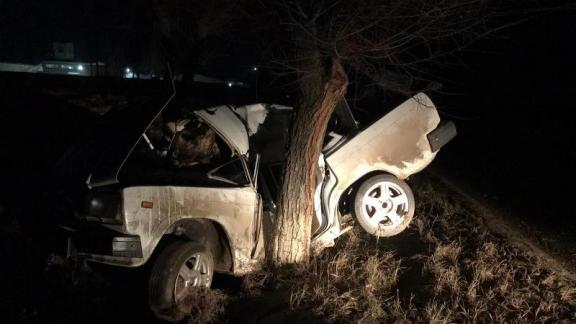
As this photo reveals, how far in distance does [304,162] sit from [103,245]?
2.20 m

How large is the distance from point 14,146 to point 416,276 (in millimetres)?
7224

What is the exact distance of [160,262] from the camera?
14.0 ft

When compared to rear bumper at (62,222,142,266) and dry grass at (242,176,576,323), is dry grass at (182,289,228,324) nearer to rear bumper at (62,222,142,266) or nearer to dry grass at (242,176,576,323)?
dry grass at (242,176,576,323)

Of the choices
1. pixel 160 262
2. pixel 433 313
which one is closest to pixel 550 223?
pixel 433 313

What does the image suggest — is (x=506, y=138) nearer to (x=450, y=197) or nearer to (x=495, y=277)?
(x=450, y=197)

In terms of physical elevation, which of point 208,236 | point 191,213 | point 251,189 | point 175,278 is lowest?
point 175,278

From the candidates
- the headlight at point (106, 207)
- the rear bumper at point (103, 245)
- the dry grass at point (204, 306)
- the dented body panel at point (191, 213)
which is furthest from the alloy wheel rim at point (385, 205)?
the headlight at point (106, 207)

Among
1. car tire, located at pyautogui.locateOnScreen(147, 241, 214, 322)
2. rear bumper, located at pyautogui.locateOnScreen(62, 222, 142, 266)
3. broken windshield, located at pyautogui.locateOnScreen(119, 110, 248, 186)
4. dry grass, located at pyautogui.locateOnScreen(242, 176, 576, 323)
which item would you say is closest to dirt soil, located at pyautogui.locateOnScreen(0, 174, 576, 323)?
dry grass, located at pyautogui.locateOnScreen(242, 176, 576, 323)

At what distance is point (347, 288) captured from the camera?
504cm

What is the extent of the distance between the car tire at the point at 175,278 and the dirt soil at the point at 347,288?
133 mm

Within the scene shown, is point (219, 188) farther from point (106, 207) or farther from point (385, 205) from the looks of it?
point (385, 205)

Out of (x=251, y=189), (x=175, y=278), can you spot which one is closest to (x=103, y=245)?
(x=175, y=278)

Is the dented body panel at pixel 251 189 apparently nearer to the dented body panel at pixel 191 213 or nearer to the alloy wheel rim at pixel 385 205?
the dented body panel at pixel 191 213

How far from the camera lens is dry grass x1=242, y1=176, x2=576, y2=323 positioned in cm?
455
